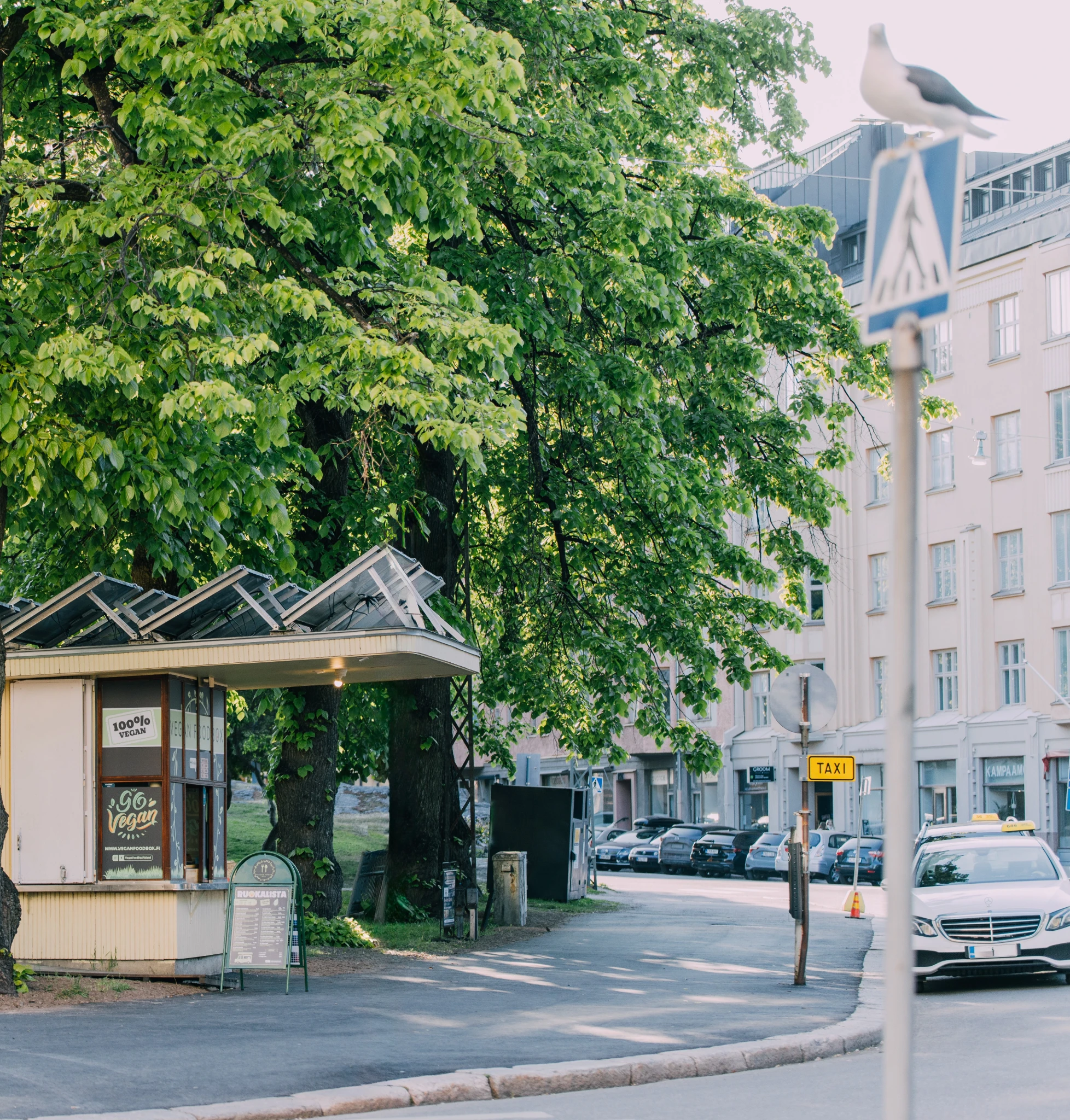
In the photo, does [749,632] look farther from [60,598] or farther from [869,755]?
[869,755]

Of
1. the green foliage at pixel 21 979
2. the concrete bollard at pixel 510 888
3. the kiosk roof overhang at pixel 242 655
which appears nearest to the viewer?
the green foliage at pixel 21 979

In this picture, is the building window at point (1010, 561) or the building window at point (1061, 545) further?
the building window at point (1010, 561)

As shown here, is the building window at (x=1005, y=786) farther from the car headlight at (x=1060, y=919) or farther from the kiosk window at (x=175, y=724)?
the kiosk window at (x=175, y=724)

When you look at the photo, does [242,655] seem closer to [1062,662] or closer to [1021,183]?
[1062,662]

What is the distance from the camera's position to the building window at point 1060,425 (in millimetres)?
44562

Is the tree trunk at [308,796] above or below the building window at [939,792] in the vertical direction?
above

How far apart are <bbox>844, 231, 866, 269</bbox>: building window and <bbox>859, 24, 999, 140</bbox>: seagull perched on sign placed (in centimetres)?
5642

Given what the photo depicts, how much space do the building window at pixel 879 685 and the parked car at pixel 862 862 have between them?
11195 millimetres

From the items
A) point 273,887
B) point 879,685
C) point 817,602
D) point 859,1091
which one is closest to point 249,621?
point 273,887

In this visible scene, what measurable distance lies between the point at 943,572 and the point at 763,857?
11231 millimetres

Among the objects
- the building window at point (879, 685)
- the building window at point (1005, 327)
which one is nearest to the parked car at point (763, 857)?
the building window at point (879, 685)

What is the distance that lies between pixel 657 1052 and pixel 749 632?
12.1 m

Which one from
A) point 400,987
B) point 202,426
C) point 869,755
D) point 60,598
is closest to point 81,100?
point 202,426

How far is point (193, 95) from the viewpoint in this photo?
40.8 ft
